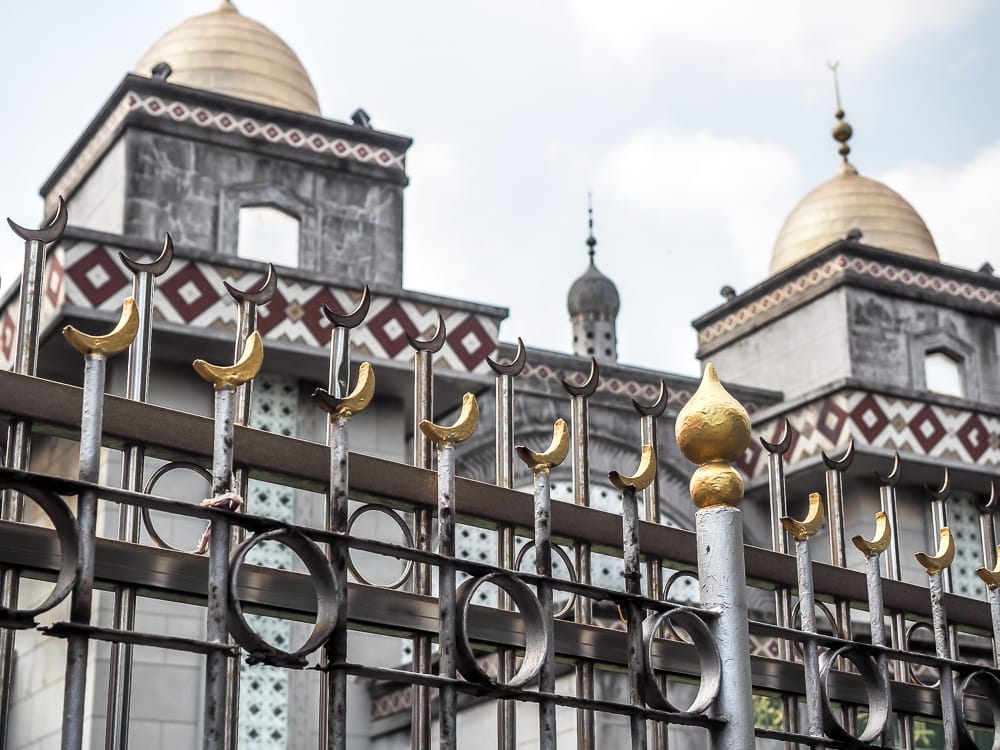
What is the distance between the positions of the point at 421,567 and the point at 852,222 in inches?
537

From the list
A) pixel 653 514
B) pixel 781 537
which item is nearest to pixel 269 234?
pixel 781 537

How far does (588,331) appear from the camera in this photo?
19.3 meters

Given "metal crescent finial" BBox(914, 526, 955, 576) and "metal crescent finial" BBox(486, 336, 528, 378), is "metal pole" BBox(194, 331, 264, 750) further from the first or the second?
"metal crescent finial" BBox(914, 526, 955, 576)

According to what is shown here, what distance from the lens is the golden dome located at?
1323cm

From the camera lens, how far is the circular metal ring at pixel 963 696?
10.8 ft

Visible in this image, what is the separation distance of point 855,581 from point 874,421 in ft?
34.2

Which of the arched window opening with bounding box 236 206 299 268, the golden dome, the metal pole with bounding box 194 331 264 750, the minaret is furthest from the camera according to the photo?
the minaret

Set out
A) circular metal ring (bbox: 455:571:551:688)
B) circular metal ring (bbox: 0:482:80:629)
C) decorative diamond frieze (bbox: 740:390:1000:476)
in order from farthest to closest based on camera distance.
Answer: decorative diamond frieze (bbox: 740:390:1000:476) → circular metal ring (bbox: 455:571:551:688) → circular metal ring (bbox: 0:482:80:629)

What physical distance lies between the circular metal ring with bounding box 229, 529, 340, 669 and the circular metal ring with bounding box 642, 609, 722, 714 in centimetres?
63

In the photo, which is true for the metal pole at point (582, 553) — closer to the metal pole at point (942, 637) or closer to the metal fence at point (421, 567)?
the metal fence at point (421, 567)

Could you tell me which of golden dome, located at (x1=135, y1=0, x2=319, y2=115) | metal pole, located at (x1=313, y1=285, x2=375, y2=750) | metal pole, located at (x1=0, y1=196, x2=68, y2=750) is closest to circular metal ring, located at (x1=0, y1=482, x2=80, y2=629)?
metal pole, located at (x1=0, y1=196, x2=68, y2=750)

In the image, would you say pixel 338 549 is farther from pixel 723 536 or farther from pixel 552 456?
pixel 723 536

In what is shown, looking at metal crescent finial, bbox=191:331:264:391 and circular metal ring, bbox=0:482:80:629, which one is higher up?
metal crescent finial, bbox=191:331:264:391

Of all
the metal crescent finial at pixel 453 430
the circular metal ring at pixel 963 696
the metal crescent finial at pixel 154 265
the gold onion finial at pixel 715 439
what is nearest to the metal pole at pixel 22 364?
the metal crescent finial at pixel 154 265
